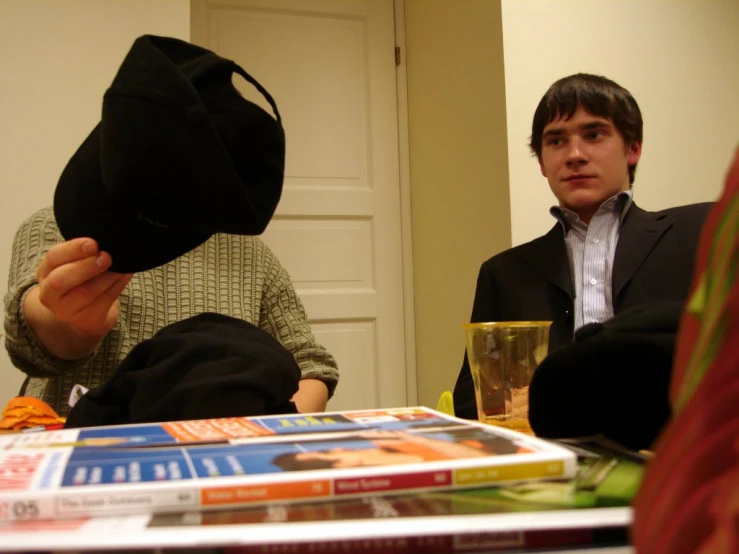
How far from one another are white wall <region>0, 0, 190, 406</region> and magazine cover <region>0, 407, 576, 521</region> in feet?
4.85

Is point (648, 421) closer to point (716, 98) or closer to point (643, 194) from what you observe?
point (643, 194)

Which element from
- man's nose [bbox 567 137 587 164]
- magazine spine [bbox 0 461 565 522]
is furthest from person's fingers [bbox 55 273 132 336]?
man's nose [bbox 567 137 587 164]

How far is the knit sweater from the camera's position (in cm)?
103

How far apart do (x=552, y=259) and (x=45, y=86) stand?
4.53 feet

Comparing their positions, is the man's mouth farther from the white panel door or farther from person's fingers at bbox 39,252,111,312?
the white panel door

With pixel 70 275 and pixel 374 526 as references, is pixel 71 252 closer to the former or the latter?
pixel 70 275

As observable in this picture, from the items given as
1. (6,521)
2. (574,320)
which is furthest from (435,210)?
(6,521)

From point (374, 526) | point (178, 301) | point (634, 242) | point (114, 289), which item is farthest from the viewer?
point (634, 242)

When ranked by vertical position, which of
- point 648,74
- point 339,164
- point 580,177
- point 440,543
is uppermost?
point 648,74

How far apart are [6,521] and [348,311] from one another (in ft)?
6.87

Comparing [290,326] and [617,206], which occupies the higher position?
[617,206]

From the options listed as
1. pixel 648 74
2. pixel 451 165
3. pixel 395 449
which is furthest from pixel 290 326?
pixel 648 74

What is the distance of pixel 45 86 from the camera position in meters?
1.70

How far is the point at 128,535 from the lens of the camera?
208mm
